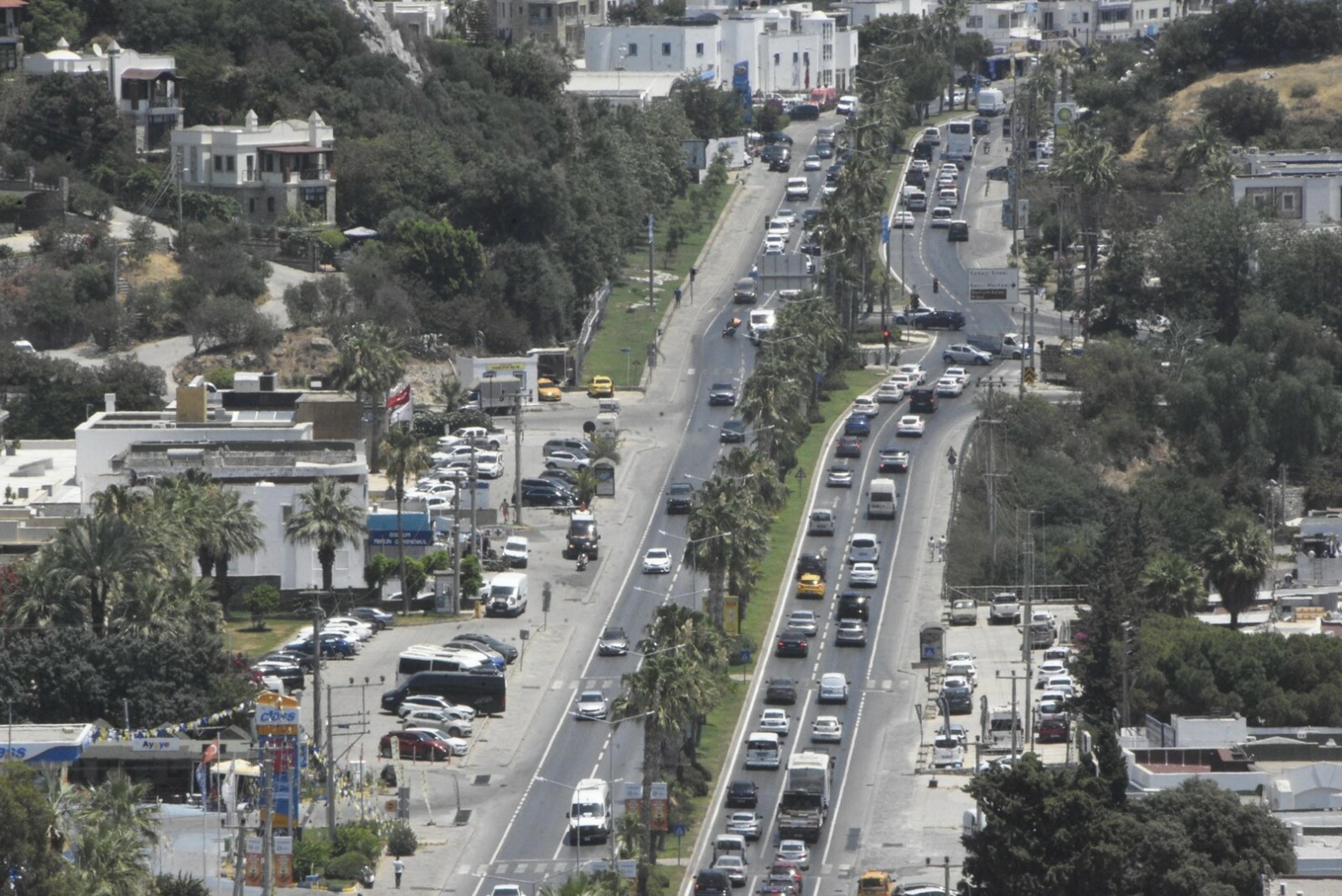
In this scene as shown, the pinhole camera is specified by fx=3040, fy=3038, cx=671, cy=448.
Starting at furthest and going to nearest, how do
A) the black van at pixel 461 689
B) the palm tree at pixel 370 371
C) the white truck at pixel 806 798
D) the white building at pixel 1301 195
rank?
the white building at pixel 1301 195 → the palm tree at pixel 370 371 → the black van at pixel 461 689 → the white truck at pixel 806 798

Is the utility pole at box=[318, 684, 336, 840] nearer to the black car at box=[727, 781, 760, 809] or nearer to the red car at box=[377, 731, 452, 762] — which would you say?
the red car at box=[377, 731, 452, 762]

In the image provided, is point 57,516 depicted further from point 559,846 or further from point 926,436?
point 926,436

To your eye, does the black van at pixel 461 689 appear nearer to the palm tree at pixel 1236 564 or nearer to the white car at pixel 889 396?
the palm tree at pixel 1236 564

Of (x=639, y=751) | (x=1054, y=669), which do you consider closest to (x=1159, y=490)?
(x=1054, y=669)

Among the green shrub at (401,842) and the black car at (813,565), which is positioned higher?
the black car at (813,565)

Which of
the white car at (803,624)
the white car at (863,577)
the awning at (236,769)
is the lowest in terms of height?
the white car at (803,624)

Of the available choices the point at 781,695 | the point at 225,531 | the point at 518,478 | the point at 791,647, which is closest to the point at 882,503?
the point at 518,478

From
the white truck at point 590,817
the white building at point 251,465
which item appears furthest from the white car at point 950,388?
the white truck at point 590,817
